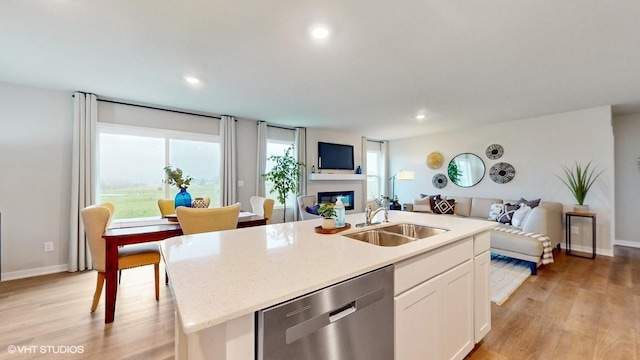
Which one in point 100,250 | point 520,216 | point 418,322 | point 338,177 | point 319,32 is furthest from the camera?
point 338,177

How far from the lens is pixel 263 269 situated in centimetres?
101

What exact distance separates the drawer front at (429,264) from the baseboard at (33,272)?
14.5ft

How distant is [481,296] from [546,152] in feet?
13.8

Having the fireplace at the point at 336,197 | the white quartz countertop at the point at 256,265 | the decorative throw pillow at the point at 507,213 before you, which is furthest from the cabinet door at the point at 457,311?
the fireplace at the point at 336,197

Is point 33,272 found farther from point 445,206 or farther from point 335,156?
point 445,206

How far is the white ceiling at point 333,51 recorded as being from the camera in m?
1.76

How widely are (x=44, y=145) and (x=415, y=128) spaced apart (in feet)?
20.6

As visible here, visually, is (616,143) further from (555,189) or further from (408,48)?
(408,48)

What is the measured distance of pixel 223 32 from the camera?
6.62 feet

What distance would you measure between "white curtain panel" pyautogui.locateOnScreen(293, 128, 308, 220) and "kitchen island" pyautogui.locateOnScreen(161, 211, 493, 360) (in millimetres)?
3576

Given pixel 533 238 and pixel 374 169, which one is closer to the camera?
pixel 533 238

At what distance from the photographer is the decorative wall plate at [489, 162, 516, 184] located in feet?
16.1

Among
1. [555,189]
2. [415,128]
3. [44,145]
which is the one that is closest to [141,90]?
[44,145]

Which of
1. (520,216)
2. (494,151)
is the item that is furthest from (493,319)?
(494,151)
